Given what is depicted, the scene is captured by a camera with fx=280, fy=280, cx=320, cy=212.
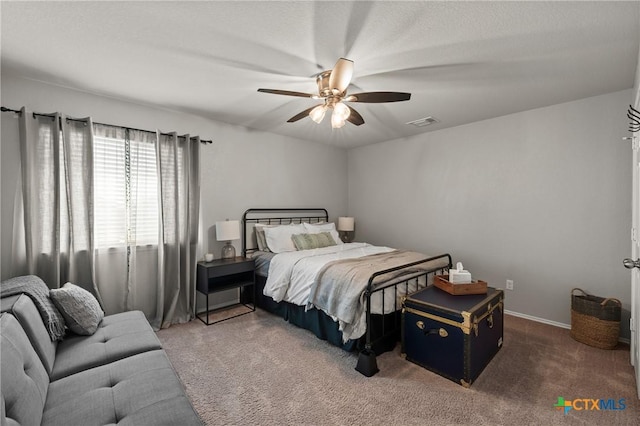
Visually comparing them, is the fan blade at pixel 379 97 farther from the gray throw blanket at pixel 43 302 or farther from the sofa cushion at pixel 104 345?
the gray throw blanket at pixel 43 302

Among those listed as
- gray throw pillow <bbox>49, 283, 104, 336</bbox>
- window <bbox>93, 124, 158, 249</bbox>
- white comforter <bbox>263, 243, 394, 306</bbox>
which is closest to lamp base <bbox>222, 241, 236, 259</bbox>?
white comforter <bbox>263, 243, 394, 306</bbox>

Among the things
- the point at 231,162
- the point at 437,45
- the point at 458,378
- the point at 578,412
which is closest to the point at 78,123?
the point at 231,162

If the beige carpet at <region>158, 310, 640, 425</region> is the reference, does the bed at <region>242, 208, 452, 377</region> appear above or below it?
above

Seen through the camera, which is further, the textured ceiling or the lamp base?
the lamp base

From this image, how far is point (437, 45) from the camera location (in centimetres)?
204

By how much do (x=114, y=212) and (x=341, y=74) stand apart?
107 inches

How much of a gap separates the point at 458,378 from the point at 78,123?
4.08 meters

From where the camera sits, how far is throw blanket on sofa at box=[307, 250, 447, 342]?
2416mm

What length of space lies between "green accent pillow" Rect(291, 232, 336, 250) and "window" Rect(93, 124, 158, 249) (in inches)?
68.0

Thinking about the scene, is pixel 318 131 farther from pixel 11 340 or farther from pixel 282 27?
pixel 11 340

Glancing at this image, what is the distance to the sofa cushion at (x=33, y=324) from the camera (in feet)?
5.16

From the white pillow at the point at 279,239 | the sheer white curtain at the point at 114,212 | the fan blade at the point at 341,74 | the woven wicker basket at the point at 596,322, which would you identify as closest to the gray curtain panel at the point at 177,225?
the sheer white curtain at the point at 114,212

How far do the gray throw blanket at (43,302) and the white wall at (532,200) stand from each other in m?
4.28

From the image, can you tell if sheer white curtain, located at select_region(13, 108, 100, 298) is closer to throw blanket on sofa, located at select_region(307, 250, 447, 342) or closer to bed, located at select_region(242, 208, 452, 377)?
bed, located at select_region(242, 208, 452, 377)
